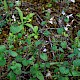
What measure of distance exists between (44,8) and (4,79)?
0.92 metres

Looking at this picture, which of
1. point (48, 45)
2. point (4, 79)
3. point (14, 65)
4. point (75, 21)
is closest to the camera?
point (14, 65)

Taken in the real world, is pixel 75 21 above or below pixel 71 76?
above

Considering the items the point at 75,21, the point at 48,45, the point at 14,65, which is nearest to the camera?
the point at 14,65

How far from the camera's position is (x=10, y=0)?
259cm

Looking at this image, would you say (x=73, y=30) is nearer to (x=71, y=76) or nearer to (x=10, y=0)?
(x=71, y=76)

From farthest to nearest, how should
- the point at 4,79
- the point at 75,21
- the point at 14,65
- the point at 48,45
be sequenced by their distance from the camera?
1. the point at 75,21
2. the point at 48,45
3. the point at 4,79
4. the point at 14,65

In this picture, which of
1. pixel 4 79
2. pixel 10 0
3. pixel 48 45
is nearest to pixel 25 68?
pixel 4 79

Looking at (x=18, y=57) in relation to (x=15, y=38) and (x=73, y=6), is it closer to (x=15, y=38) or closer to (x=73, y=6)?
(x=15, y=38)

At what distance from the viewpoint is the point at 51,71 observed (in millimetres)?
2148

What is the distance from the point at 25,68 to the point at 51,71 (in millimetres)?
221

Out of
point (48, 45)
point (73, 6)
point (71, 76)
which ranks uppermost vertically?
point (73, 6)

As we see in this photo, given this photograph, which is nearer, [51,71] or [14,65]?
[14,65]

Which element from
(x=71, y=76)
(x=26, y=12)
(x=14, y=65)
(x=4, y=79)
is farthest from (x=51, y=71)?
(x=26, y=12)

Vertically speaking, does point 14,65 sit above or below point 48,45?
above
